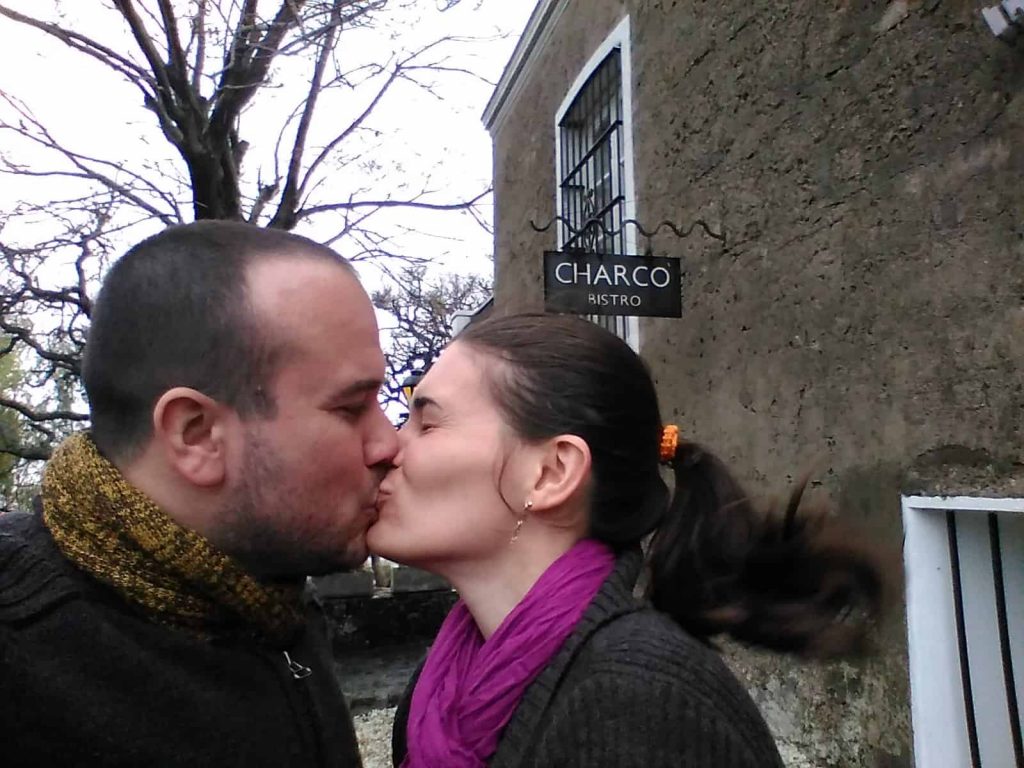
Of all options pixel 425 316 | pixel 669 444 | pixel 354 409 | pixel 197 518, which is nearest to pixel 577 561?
pixel 669 444

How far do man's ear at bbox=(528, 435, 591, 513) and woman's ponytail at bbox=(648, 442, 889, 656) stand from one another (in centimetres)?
25

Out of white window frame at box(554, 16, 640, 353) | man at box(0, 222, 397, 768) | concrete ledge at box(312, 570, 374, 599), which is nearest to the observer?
man at box(0, 222, 397, 768)

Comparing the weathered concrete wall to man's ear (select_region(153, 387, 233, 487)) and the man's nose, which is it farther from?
man's ear (select_region(153, 387, 233, 487))

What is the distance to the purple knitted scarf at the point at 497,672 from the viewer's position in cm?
131

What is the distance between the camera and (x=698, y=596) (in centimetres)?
155

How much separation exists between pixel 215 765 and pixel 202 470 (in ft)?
1.31

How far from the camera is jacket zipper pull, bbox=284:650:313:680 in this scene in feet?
4.34

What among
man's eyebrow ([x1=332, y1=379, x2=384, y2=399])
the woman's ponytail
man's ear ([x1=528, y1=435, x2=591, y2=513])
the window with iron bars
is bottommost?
the woman's ponytail

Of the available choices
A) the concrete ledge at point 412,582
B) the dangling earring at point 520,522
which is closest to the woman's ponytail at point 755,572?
the dangling earring at point 520,522

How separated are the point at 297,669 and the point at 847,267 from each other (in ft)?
8.46

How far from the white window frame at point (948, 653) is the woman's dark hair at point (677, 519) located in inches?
49.5

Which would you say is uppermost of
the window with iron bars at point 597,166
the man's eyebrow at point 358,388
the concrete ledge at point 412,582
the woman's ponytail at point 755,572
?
the window with iron bars at point 597,166

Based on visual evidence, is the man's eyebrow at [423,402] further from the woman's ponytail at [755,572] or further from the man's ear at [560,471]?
the woman's ponytail at [755,572]

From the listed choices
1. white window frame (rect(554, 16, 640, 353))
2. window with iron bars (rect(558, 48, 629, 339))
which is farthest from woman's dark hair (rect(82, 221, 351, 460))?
window with iron bars (rect(558, 48, 629, 339))
